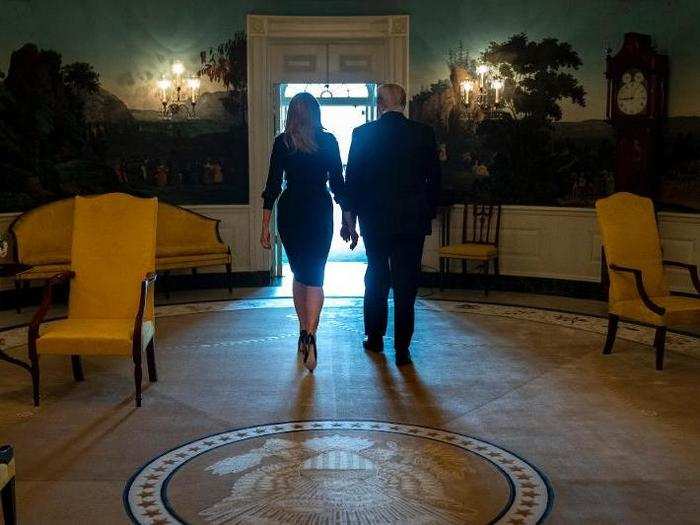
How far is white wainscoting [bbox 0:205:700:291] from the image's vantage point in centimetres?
917

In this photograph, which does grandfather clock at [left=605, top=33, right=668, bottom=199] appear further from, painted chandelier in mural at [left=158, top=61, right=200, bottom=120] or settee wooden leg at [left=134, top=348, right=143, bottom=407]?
settee wooden leg at [left=134, top=348, right=143, bottom=407]

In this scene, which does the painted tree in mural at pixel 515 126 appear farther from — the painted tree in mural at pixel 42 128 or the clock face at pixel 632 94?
the painted tree in mural at pixel 42 128

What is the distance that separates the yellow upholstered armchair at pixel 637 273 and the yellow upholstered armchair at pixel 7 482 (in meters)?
4.36

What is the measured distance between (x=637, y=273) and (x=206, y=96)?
5371 mm

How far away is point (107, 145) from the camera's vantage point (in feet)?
30.5

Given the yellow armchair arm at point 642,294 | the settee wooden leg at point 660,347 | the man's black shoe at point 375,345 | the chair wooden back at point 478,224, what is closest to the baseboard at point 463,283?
the chair wooden back at point 478,224

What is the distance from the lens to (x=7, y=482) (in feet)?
8.69

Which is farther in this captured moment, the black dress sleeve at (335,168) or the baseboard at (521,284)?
the baseboard at (521,284)

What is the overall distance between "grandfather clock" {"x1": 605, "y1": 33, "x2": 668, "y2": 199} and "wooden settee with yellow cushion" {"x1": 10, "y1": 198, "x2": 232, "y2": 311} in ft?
13.2

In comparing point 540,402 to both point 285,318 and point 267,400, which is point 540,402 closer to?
point 267,400

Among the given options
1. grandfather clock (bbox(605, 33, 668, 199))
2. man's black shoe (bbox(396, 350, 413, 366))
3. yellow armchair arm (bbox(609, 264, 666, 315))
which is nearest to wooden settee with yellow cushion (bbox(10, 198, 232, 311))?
man's black shoe (bbox(396, 350, 413, 366))

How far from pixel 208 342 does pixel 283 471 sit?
9.52ft

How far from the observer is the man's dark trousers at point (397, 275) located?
5664mm

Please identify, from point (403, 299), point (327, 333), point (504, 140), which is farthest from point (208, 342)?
point (504, 140)
